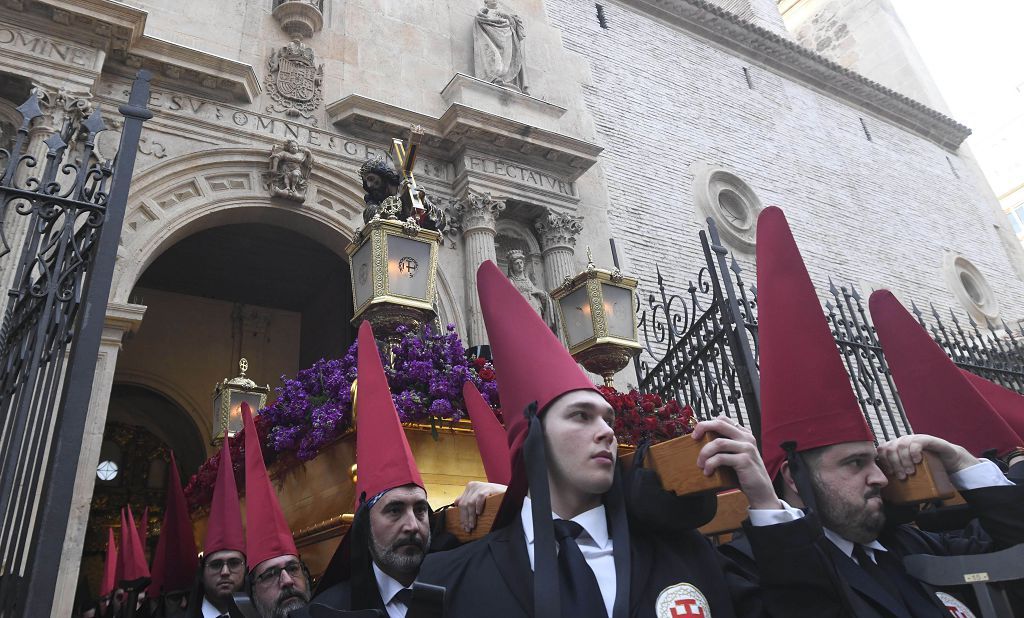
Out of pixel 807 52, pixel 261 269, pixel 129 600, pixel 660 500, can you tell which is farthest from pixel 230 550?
pixel 807 52

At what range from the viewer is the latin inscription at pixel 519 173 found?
932 cm

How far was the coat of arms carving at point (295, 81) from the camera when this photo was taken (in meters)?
8.62

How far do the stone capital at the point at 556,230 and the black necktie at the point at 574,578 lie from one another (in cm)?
809

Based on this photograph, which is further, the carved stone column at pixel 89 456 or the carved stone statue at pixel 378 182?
the carved stone column at pixel 89 456

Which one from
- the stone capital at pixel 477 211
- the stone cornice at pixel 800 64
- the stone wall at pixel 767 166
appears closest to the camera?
the stone capital at pixel 477 211

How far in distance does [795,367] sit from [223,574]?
282cm

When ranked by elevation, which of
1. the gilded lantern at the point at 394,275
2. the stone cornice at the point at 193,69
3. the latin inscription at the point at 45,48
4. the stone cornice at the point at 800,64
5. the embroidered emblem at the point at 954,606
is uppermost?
the stone cornice at the point at 800,64

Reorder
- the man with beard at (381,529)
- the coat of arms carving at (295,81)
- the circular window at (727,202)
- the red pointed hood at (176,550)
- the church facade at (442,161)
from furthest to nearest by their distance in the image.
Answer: the circular window at (727,202) → the coat of arms carving at (295,81) → the church facade at (442,161) → the red pointed hood at (176,550) → the man with beard at (381,529)

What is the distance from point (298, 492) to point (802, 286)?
9.34ft

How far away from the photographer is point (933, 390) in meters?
2.20

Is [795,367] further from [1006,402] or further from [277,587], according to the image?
[277,587]

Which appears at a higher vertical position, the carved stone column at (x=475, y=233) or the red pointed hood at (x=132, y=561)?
the carved stone column at (x=475, y=233)

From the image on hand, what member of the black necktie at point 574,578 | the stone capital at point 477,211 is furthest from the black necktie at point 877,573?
the stone capital at point 477,211

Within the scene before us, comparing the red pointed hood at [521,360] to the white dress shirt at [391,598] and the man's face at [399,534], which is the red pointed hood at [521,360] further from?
the white dress shirt at [391,598]
